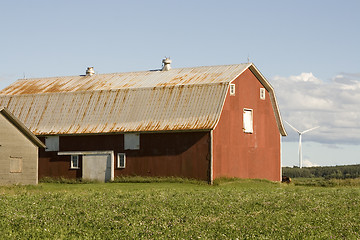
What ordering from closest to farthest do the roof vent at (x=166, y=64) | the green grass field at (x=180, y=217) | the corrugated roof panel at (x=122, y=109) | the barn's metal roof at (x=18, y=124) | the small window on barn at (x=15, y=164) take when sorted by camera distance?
the green grass field at (x=180, y=217)
the barn's metal roof at (x=18, y=124)
the small window on barn at (x=15, y=164)
the corrugated roof panel at (x=122, y=109)
the roof vent at (x=166, y=64)

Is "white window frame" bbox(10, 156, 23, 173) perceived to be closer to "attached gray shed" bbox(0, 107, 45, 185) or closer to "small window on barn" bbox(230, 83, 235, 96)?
"attached gray shed" bbox(0, 107, 45, 185)

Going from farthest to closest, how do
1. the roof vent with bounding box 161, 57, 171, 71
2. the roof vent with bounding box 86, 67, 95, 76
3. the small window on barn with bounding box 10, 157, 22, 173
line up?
1. the roof vent with bounding box 86, 67, 95, 76
2. the roof vent with bounding box 161, 57, 171, 71
3. the small window on barn with bounding box 10, 157, 22, 173

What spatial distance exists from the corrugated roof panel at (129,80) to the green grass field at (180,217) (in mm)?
18748

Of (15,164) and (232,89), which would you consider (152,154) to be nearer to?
(232,89)

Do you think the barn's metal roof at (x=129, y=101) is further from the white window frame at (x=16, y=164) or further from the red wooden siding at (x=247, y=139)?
the white window frame at (x=16, y=164)

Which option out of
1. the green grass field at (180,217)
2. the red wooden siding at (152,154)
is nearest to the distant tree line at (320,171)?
the red wooden siding at (152,154)

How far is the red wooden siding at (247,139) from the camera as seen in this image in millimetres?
47969

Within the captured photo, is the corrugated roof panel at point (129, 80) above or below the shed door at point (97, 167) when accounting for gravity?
Answer: above

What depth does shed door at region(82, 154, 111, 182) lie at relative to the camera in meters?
50.9

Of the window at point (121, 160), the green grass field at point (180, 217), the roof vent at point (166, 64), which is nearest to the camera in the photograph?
the green grass field at point (180, 217)

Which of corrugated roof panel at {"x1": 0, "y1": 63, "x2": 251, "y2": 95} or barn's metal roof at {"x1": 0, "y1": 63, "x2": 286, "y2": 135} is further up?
corrugated roof panel at {"x1": 0, "y1": 63, "x2": 251, "y2": 95}

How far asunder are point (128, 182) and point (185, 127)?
612 cm

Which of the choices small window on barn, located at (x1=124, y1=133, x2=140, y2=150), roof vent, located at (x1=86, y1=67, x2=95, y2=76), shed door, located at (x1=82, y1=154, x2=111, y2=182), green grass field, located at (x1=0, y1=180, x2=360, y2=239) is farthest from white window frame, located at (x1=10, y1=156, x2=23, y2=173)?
roof vent, located at (x1=86, y1=67, x2=95, y2=76)

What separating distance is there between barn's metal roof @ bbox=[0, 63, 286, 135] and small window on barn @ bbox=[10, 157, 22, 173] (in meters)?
6.55
